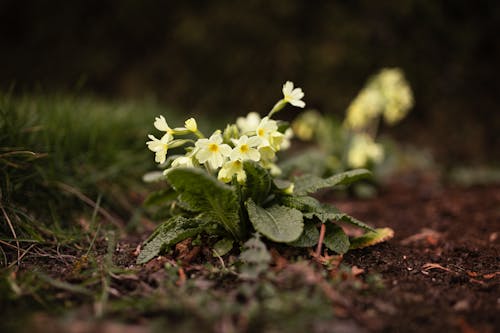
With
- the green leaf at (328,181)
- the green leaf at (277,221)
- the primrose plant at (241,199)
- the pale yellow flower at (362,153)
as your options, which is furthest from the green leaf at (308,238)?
the pale yellow flower at (362,153)

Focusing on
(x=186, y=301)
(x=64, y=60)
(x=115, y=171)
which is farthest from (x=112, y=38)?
(x=186, y=301)

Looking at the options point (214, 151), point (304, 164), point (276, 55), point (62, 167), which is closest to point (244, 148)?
point (214, 151)

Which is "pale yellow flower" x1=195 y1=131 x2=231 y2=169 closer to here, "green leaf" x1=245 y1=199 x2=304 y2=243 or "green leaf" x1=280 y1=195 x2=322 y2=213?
"green leaf" x1=245 y1=199 x2=304 y2=243

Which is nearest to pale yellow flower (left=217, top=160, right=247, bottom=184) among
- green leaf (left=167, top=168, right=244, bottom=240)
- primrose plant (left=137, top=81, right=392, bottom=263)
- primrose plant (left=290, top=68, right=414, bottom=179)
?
primrose plant (left=137, top=81, right=392, bottom=263)

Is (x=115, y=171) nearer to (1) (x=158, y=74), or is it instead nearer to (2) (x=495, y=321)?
(2) (x=495, y=321)

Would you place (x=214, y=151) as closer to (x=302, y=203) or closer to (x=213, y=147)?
(x=213, y=147)
